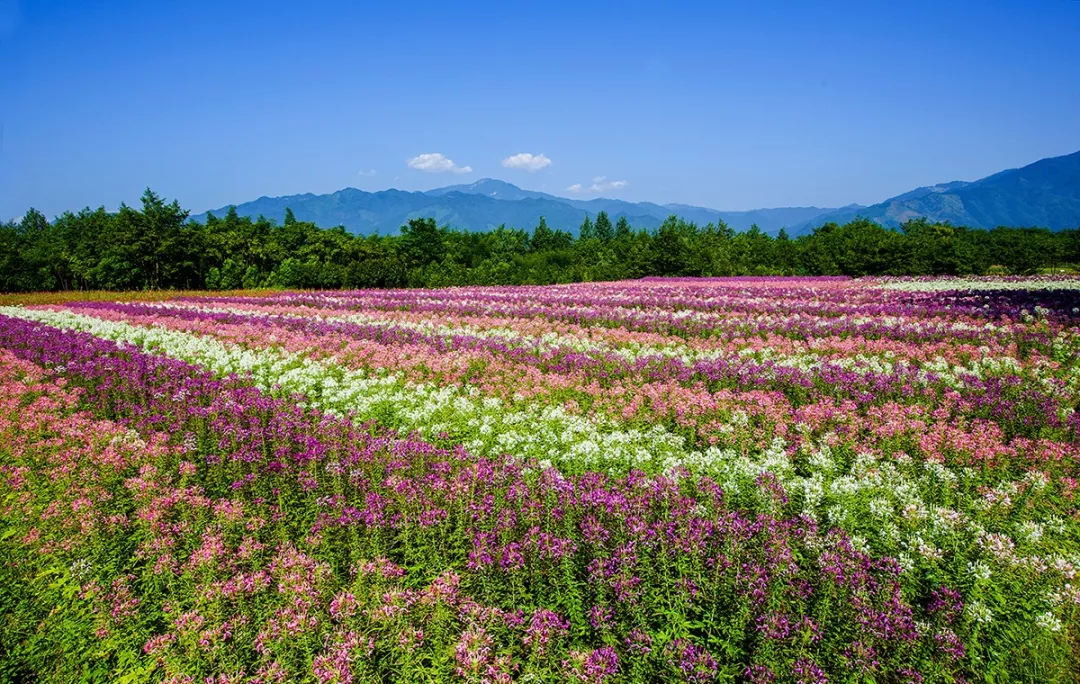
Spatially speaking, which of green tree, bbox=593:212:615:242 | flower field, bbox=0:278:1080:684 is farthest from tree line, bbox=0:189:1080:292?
green tree, bbox=593:212:615:242

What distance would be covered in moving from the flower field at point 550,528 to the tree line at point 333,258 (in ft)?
128

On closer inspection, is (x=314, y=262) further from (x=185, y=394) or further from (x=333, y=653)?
(x=333, y=653)

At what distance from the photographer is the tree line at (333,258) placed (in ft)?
149

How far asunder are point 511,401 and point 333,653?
619 centimetres

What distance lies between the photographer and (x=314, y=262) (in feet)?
163

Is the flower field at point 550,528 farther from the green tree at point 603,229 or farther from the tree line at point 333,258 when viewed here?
the green tree at point 603,229

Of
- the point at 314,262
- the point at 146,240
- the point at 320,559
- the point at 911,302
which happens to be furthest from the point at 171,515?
the point at 146,240

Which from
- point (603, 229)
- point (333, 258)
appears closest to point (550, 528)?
point (333, 258)

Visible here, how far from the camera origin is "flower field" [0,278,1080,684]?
137 inches

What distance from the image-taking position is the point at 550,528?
464 cm

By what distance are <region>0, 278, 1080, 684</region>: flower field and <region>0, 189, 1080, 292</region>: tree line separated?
3904 centimetres

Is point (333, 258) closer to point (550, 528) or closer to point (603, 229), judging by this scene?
point (550, 528)

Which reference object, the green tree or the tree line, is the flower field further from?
the green tree

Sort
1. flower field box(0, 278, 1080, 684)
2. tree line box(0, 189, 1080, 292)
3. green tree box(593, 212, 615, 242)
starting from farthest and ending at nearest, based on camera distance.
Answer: green tree box(593, 212, 615, 242) → tree line box(0, 189, 1080, 292) → flower field box(0, 278, 1080, 684)
